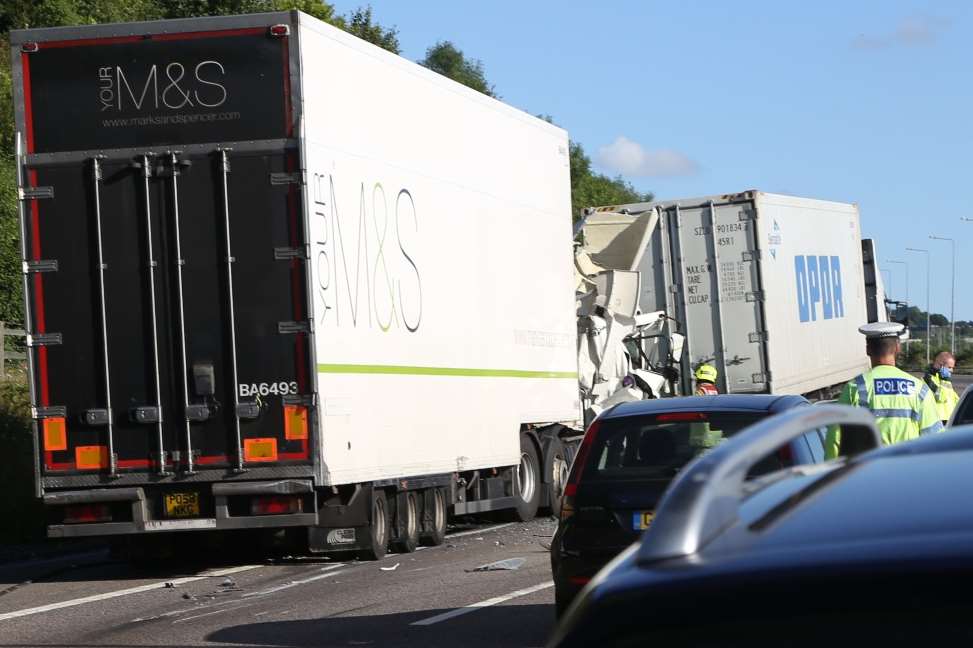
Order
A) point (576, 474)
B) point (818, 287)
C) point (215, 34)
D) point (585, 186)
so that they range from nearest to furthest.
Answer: point (576, 474) < point (215, 34) < point (818, 287) < point (585, 186)

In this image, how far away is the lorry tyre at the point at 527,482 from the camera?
1945cm

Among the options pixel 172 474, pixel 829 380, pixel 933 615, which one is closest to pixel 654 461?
pixel 172 474

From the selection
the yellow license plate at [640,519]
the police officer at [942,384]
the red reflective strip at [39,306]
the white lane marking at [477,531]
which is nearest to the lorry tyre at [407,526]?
the white lane marking at [477,531]

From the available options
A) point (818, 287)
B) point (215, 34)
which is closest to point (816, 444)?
point (215, 34)

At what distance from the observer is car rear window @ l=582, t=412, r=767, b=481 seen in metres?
10.0

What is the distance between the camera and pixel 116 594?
13625 mm

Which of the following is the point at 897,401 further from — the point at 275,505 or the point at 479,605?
the point at 275,505

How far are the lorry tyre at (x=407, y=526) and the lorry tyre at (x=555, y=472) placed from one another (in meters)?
3.93

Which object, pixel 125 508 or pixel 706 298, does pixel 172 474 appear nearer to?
pixel 125 508

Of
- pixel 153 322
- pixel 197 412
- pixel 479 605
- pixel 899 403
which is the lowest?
pixel 479 605

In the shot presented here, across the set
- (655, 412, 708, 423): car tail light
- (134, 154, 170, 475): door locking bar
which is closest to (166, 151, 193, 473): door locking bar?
(134, 154, 170, 475): door locking bar

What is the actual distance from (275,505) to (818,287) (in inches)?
666

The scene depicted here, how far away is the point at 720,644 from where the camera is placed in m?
2.31

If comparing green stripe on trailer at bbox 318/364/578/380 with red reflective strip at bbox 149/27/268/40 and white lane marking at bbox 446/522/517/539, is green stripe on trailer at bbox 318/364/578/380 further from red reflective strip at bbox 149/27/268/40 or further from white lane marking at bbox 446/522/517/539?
red reflective strip at bbox 149/27/268/40
